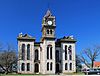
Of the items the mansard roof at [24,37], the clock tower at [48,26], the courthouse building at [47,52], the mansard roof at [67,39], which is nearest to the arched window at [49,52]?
the courthouse building at [47,52]

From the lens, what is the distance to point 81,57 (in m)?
122

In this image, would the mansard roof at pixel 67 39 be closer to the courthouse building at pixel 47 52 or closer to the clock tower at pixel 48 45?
the courthouse building at pixel 47 52

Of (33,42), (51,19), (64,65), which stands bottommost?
(64,65)

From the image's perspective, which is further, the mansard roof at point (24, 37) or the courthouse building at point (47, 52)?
the mansard roof at point (24, 37)

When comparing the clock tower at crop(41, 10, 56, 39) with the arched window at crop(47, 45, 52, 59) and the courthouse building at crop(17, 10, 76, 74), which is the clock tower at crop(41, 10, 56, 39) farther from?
the arched window at crop(47, 45, 52, 59)

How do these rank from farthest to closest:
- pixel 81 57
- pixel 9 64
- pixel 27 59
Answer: pixel 81 57, pixel 27 59, pixel 9 64

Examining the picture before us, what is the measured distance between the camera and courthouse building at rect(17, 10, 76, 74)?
9888 centimetres

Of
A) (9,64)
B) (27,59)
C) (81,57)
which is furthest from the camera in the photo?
(81,57)

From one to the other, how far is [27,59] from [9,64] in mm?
7986

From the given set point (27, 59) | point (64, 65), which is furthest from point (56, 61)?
point (27, 59)

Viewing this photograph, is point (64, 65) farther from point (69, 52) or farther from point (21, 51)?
point (21, 51)

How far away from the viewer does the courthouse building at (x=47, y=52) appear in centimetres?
9888

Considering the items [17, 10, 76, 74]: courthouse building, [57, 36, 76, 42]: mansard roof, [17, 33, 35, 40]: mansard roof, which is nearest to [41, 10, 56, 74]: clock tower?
[17, 10, 76, 74]: courthouse building

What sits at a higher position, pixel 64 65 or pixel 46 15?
pixel 46 15
